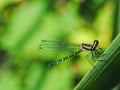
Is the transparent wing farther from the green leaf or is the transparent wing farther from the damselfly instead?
the green leaf

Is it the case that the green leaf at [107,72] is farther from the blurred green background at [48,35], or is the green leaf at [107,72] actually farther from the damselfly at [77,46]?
the blurred green background at [48,35]

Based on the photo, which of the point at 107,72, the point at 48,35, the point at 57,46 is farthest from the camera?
the point at 48,35

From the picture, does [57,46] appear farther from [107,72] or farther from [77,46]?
[107,72]

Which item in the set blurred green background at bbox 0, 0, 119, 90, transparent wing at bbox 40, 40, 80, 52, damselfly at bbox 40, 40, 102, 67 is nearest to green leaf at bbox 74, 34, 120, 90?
damselfly at bbox 40, 40, 102, 67

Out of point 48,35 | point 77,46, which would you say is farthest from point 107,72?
point 48,35

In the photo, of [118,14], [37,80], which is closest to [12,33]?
[37,80]

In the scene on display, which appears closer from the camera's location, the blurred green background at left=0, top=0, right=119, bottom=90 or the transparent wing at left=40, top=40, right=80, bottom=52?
the transparent wing at left=40, top=40, right=80, bottom=52

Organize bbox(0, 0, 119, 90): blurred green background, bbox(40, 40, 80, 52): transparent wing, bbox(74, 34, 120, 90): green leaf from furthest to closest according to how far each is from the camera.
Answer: bbox(0, 0, 119, 90): blurred green background → bbox(40, 40, 80, 52): transparent wing → bbox(74, 34, 120, 90): green leaf

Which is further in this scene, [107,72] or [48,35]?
[48,35]
